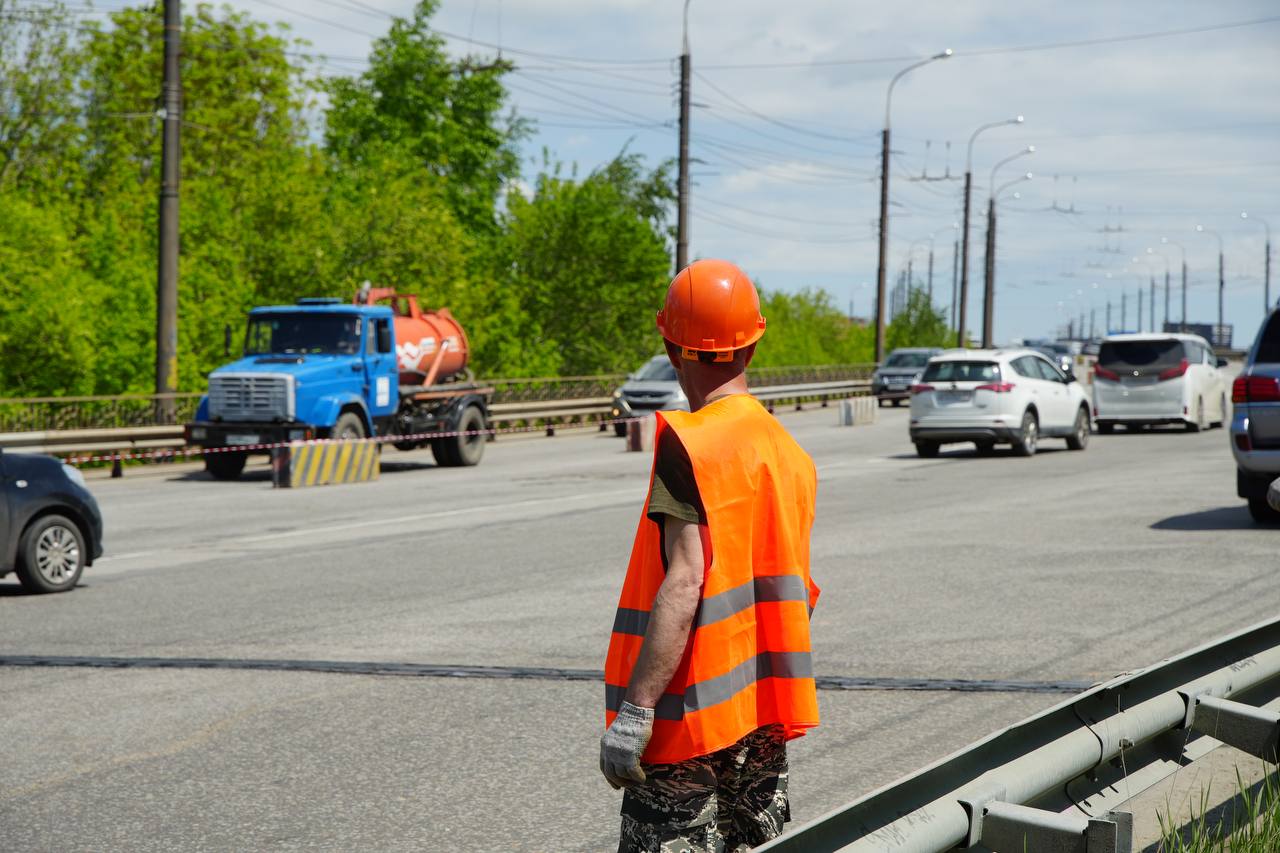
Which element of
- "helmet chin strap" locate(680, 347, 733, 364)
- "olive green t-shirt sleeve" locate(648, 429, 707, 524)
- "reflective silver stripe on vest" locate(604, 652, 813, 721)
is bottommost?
"reflective silver stripe on vest" locate(604, 652, 813, 721)

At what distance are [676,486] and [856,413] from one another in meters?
34.3

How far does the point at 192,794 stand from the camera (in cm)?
570

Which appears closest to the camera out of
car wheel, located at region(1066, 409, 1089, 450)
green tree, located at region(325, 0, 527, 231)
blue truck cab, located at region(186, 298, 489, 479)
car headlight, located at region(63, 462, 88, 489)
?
car headlight, located at region(63, 462, 88, 489)

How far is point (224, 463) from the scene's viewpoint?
22953mm

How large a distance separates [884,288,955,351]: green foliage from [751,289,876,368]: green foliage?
1542 mm

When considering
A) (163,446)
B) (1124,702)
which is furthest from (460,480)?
(1124,702)

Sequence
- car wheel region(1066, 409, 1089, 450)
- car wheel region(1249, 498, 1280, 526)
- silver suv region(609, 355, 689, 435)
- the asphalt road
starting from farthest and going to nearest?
1. silver suv region(609, 355, 689, 435)
2. car wheel region(1066, 409, 1089, 450)
3. car wheel region(1249, 498, 1280, 526)
4. the asphalt road

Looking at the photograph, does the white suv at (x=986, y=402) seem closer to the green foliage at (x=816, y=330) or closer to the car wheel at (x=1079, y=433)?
the car wheel at (x=1079, y=433)

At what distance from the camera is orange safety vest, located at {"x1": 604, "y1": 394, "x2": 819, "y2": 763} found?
2.94 m

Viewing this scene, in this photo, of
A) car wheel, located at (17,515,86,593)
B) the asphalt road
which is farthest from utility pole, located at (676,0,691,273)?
car wheel, located at (17,515,86,593)

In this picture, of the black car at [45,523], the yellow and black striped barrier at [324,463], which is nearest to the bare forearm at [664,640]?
the black car at [45,523]

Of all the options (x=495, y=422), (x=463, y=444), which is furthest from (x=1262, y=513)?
(x=495, y=422)

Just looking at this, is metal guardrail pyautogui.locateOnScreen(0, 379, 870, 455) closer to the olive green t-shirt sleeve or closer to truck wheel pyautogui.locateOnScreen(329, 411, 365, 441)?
truck wheel pyautogui.locateOnScreen(329, 411, 365, 441)

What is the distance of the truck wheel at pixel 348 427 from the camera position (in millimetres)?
22656
